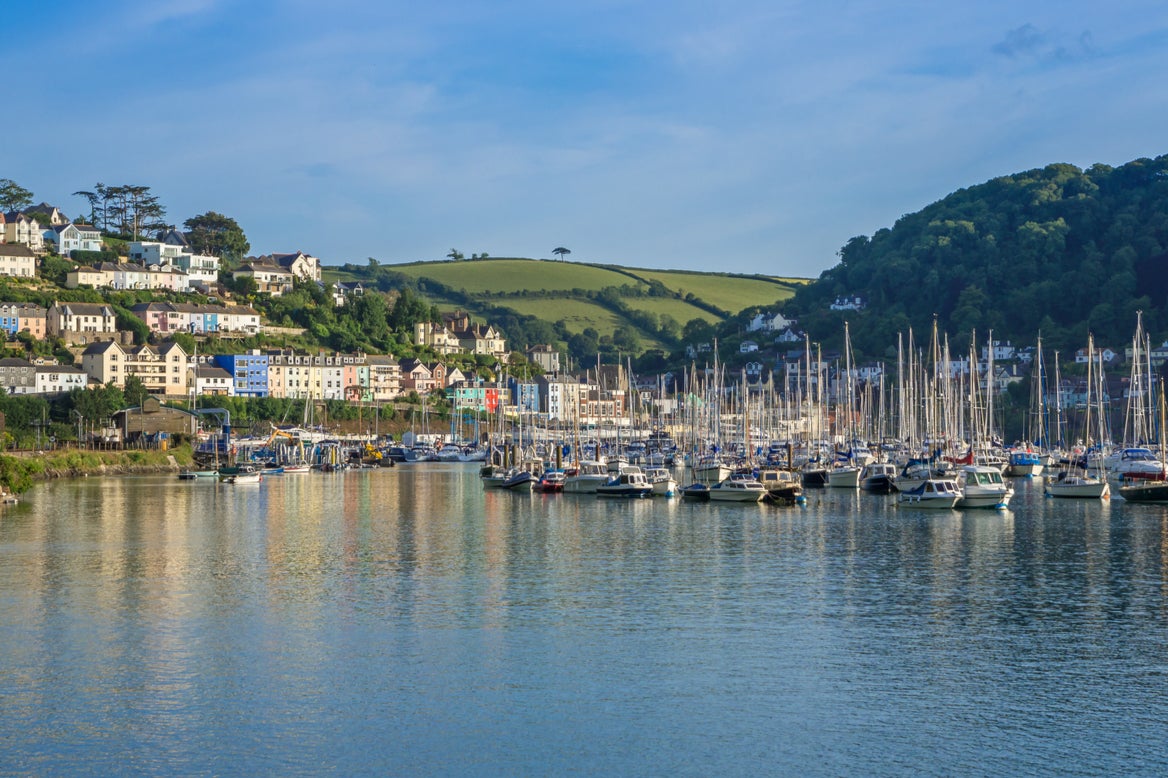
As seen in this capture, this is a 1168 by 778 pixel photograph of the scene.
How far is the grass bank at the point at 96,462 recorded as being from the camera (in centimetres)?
9862

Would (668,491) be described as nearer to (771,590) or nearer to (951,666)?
(771,590)

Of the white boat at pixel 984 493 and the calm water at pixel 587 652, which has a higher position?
the white boat at pixel 984 493

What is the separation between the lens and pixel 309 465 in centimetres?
11712

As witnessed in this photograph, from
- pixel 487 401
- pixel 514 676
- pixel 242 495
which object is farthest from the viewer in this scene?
pixel 487 401

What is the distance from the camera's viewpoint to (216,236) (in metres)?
192

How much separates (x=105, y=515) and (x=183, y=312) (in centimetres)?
10405

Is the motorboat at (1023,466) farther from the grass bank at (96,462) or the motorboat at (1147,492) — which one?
the grass bank at (96,462)

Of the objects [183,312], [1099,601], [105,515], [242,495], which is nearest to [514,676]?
[1099,601]

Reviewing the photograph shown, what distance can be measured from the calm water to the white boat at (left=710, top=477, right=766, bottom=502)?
50.1 feet

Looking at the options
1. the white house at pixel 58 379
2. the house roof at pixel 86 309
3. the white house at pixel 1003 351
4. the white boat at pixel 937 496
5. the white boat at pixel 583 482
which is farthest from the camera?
the white house at pixel 1003 351

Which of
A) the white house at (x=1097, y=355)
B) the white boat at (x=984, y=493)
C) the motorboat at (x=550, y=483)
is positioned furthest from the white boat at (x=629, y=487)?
the white house at (x=1097, y=355)

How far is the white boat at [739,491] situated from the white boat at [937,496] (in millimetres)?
7388

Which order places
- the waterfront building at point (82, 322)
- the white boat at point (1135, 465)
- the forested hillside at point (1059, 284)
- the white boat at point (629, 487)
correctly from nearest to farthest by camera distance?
the white boat at point (629, 487) → the white boat at point (1135, 465) → the waterfront building at point (82, 322) → the forested hillside at point (1059, 284)

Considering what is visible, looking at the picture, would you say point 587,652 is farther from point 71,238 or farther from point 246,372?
point 71,238
